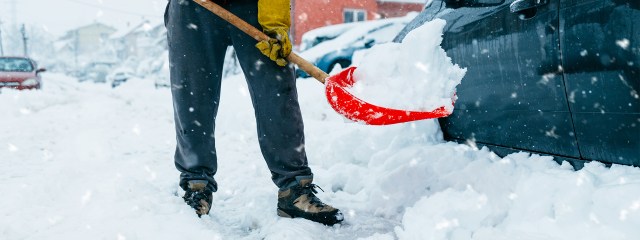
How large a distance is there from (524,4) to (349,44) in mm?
7272

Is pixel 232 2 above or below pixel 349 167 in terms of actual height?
above

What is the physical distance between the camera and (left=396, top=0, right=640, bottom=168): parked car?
1.66 m

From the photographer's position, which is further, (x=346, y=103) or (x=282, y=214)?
(x=282, y=214)

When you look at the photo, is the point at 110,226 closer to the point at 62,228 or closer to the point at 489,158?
the point at 62,228

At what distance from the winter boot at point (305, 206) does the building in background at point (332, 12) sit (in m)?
19.7

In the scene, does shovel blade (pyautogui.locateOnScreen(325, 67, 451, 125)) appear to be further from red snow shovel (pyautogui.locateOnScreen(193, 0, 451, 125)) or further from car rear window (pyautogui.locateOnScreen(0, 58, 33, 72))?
car rear window (pyautogui.locateOnScreen(0, 58, 33, 72))

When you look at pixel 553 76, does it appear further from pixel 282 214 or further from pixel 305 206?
pixel 282 214

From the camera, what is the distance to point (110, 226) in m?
Result: 2.04

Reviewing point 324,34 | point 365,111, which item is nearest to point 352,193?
point 365,111

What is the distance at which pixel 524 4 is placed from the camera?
6.57 ft

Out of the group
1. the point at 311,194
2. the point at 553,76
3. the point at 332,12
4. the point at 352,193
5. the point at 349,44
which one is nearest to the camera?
the point at 553,76

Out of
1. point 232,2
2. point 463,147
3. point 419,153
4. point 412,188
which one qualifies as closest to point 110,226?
point 232,2

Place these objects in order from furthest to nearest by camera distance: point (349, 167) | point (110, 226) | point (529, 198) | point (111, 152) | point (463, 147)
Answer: point (111, 152)
point (349, 167)
point (463, 147)
point (110, 226)
point (529, 198)

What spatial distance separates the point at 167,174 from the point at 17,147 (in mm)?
1803
